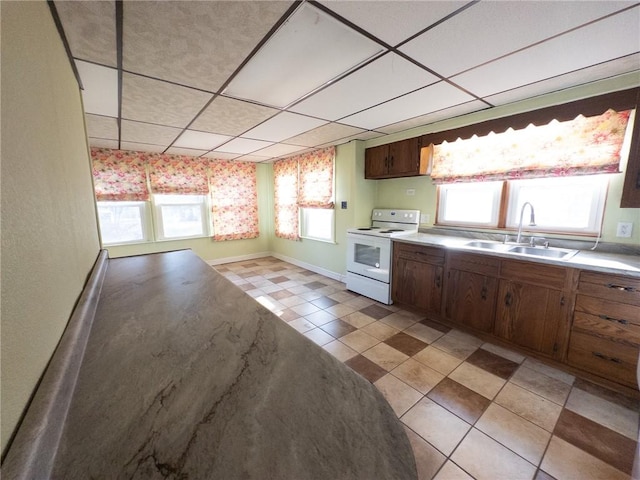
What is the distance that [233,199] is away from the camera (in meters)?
5.23

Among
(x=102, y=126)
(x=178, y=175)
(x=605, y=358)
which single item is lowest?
(x=605, y=358)

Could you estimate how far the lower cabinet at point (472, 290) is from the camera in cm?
230

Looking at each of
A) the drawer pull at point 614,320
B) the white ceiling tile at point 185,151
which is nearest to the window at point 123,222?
the white ceiling tile at point 185,151

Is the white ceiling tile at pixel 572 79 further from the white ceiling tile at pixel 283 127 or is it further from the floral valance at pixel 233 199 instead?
the floral valance at pixel 233 199

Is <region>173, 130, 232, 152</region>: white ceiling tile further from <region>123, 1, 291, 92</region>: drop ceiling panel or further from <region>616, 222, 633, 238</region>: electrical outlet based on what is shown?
<region>616, 222, 633, 238</region>: electrical outlet

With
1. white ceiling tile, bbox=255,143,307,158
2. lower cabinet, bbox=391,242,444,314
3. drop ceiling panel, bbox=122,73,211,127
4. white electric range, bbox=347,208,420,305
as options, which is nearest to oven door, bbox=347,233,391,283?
white electric range, bbox=347,208,420,305

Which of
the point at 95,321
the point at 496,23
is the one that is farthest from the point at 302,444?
the point at 496,23

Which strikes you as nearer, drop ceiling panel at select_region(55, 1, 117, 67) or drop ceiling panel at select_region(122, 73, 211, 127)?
drop ceiling panel at select_region(55, 1, 117, 67)

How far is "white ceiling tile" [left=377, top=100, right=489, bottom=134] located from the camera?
240 centimetres

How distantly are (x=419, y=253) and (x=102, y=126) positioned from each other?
3.66 metres

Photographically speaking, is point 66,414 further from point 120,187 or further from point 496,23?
point 120,187

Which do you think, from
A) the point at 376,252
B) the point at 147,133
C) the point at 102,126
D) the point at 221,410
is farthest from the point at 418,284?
the point at 102,126

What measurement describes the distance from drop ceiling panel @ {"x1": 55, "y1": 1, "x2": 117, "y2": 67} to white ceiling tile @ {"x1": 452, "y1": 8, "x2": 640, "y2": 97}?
2.07m

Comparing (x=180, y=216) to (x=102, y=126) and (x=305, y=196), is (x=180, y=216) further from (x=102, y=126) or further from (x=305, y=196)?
(x=305, y=196)
